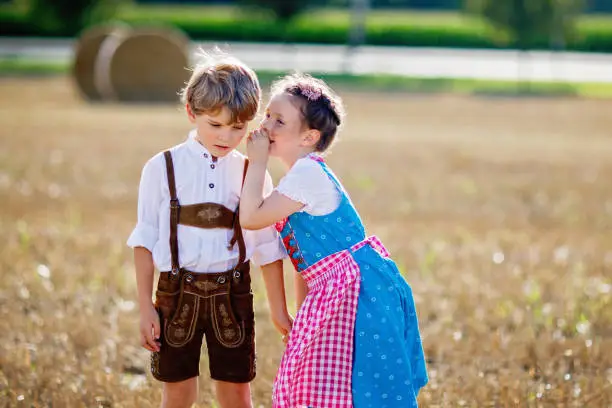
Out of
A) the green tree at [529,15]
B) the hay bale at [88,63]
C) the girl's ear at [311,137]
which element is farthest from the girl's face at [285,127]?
the green tree at [529,15]

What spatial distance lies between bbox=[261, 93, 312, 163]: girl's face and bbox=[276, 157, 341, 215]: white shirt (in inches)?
2.2

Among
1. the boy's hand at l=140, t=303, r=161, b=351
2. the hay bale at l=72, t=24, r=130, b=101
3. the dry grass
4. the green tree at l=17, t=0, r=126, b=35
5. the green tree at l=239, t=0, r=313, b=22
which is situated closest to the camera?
the boy's hand at l=140, t=303, r=161, b=351

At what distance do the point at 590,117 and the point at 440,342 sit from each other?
49.1 feet

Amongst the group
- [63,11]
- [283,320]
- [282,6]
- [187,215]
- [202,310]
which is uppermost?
[187,215]

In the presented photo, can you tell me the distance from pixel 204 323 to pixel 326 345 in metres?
0.46

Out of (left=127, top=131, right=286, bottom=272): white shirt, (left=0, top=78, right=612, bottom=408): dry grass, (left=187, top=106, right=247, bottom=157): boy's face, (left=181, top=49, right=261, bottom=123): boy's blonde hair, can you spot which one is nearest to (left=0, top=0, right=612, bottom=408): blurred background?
(left=0, top=78, right=612, bottom=408): dry grass

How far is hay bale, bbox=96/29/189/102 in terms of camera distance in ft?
68.8

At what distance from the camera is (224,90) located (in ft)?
11.8

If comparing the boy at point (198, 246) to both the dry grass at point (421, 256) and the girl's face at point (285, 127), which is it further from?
the dry grass at point (421, 256)

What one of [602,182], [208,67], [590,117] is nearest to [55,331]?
[208,67]

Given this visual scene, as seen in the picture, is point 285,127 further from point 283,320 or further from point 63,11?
point 63,11

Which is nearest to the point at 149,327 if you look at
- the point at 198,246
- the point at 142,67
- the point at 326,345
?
the point at 198,246

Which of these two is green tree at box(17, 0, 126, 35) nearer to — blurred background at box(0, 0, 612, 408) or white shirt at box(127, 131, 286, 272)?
blurred background at box(0, 0, 612, 408)

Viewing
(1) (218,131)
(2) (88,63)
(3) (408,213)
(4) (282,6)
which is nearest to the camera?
(1) (218,131)
